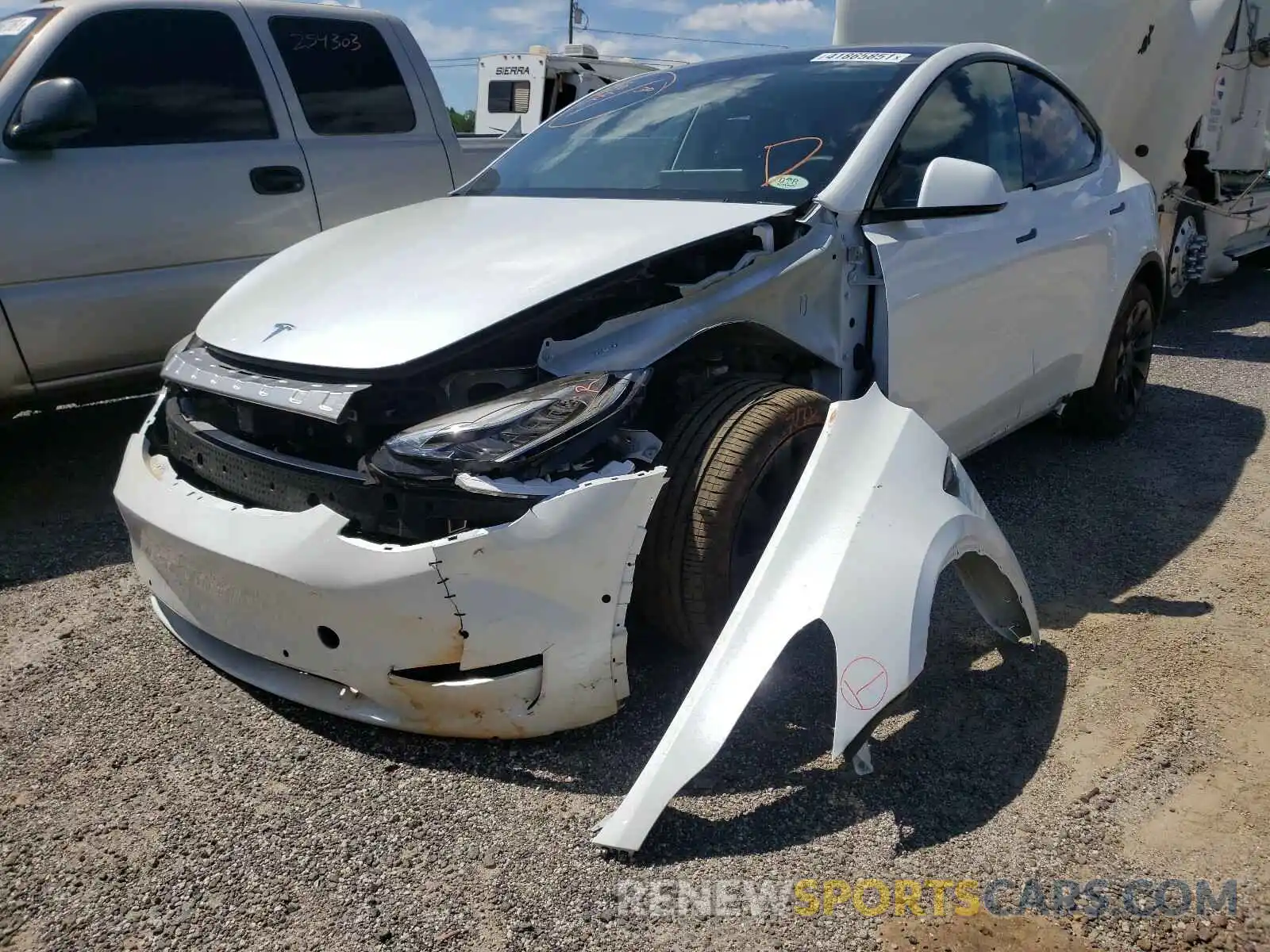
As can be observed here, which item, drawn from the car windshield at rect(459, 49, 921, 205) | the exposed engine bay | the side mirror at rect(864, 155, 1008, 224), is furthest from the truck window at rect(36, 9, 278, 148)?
the side mirror at rect(864, 155, 1008, 224)

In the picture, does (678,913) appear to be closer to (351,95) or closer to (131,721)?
(131,721)

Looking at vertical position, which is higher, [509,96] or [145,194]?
[145,194]

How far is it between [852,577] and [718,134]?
1819 mm

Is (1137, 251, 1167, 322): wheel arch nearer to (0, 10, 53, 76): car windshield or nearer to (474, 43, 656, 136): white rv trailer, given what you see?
(0, 10, 53, 76): car windshield

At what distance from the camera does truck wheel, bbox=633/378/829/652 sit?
2.46 metres

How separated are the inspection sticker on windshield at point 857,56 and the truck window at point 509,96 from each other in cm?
1196

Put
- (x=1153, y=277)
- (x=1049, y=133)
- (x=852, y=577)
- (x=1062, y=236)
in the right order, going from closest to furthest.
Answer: (x=852, y=577), (x=1062, y=236), (x=1049, y=133), (x=1153, y=277)

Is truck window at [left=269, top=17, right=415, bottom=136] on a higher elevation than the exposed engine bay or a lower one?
higher

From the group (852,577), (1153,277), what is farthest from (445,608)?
(1153,277)

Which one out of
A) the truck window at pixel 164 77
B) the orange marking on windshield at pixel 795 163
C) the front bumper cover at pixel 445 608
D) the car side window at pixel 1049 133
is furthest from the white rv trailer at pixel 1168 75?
the front bumper cover at pixel 445 608

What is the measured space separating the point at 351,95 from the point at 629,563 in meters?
3.70

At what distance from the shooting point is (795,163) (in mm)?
3148

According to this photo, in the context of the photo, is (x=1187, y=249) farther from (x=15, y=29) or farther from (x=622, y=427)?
(x=15, y=29)

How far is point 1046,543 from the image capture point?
3664 mm
